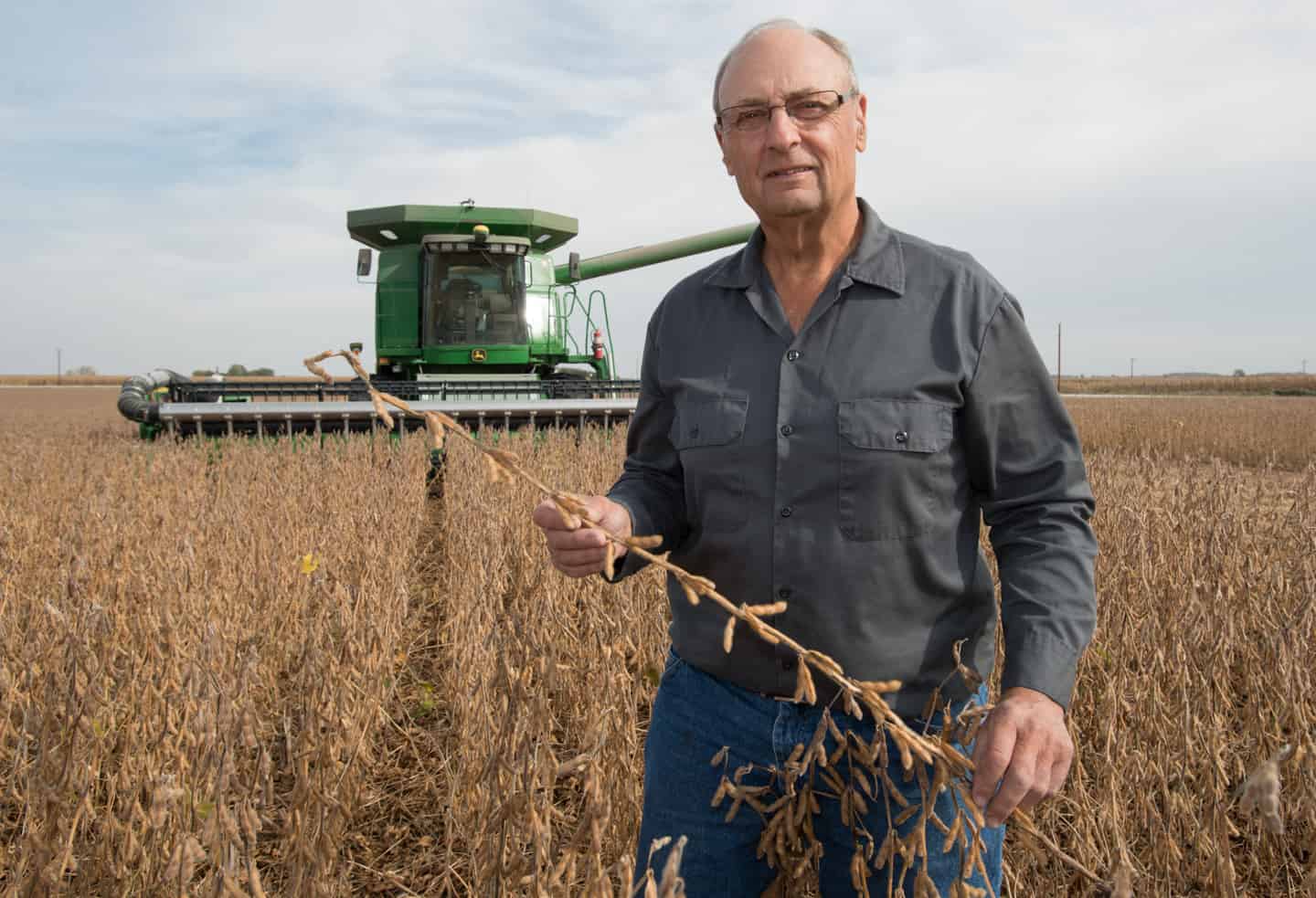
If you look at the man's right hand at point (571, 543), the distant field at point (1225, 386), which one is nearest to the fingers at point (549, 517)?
the man's right hand at point (571, 543)

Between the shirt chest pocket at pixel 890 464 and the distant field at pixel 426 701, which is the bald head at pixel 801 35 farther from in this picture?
the distant field at pixel 426 701

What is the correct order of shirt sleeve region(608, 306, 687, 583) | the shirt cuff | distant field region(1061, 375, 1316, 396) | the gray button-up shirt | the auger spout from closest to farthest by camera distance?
the shirt cuff
the gray button-up shirt
shirt sleeve region(608, 306, 687, 583)
the auger spout
distant field region(1061, 375, 1316, 396)

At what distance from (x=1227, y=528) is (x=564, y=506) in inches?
163

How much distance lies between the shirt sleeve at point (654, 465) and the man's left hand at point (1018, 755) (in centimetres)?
62

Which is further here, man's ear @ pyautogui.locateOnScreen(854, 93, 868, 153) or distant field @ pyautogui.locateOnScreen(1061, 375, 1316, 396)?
distant field @ pyautogui.locateOnScreen(1061, 375, 1316, 396)

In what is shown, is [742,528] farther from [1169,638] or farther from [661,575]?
[661,575]

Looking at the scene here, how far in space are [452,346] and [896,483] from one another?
8706 mm

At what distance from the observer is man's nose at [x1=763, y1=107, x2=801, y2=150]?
1.32 metres

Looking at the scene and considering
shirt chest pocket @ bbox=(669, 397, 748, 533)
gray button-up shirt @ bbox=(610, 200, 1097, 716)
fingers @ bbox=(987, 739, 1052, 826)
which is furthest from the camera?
shirt chest pocket @ bbox=(669, 397, 748, 533)

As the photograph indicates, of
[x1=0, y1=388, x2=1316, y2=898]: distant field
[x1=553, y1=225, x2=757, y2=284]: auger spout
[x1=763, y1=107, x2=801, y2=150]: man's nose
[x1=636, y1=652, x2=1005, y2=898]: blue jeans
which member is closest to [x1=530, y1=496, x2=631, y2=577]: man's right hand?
[x1=0, y1=388, x2=1316, y2=898]: distant field

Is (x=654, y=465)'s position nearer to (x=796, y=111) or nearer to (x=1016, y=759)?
(x=796, y=111)

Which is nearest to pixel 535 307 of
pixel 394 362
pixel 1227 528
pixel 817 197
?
pixel 394 362

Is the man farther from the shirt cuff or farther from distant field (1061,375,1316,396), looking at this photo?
distant field (1061,375,1316,396)

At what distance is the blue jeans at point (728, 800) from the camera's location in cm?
129
